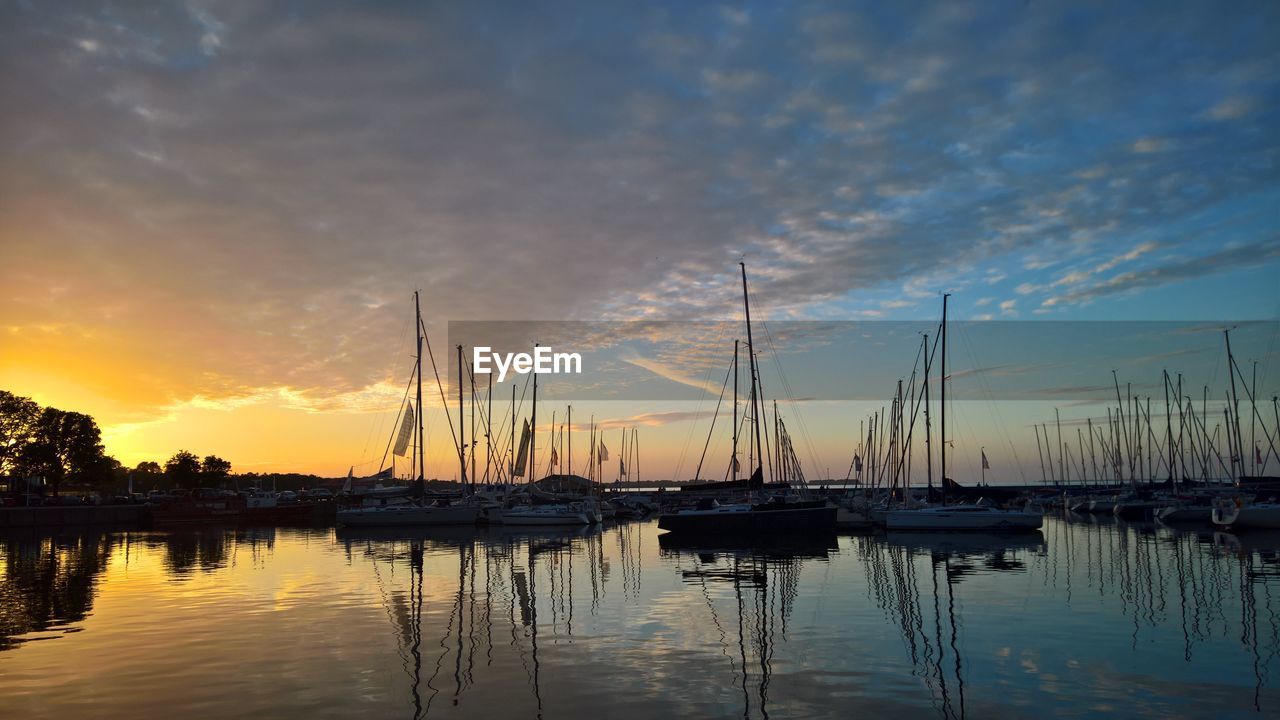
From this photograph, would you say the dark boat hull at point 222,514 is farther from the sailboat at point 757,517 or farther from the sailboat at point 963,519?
the sailboat at point 963,519

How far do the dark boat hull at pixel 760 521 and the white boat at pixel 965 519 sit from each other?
20.4 ft

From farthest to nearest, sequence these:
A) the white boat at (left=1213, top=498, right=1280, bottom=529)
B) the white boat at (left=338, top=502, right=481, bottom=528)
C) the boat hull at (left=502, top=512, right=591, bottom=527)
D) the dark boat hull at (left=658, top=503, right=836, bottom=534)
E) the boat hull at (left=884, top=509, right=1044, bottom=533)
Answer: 1. the boat hull at (left=502, top=512, right=591, bottom=527)
2. the white boat at (left=338, top=502, right=481, bottom=528)
3. the boat hull at (left=884, top=509, right=1044, bottom=533)
4. the white boat at (left=1213, top=498, right=1280, bottom=529)
5. the dark boat hull at (left=658, top=503, right=836, bottom=534)

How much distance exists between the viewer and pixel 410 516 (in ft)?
223

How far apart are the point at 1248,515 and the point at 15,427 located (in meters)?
120

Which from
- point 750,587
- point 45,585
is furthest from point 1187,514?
point 45,585

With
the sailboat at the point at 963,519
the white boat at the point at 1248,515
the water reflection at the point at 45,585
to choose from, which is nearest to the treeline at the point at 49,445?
the water reflection at the point at 45,585

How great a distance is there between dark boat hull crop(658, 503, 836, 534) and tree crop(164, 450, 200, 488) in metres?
107

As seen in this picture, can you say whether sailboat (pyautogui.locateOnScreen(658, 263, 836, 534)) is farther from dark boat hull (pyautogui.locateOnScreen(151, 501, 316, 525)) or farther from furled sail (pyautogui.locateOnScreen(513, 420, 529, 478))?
dark boat hull (pyautogui.locateOnScreen(151, 501, 316, 525))

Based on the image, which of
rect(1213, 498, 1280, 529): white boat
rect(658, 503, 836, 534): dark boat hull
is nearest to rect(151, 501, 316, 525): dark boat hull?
rect(658, 503, 836, 534): dark boat hull

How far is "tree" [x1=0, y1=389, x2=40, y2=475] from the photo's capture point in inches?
3637

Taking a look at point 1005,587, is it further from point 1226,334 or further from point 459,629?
point 1226,334

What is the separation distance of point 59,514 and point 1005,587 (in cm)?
8605

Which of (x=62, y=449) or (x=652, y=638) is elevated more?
(x=62, y=449)

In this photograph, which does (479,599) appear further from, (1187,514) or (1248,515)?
(1187,514)
